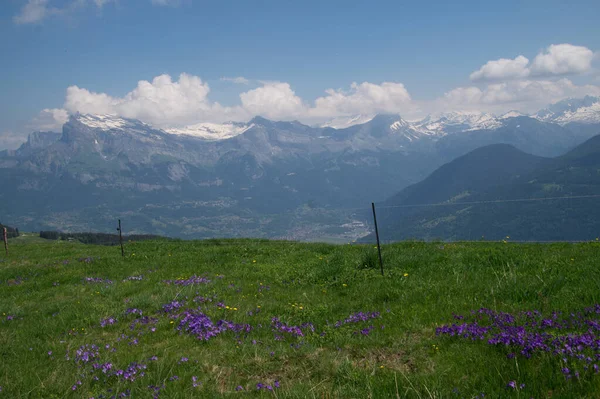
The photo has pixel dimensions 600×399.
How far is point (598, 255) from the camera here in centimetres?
1390

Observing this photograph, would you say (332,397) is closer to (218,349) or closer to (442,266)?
(218,349)

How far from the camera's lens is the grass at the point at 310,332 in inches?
244

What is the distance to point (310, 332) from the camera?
928cm

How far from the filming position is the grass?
6.21m

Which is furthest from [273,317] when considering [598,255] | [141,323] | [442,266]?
[598,255]

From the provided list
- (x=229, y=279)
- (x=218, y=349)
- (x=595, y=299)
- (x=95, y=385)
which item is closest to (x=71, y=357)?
(x=95, y=385)

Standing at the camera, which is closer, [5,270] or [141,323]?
[141,323]

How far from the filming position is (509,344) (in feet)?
21.9

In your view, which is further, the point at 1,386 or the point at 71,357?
the point at 71,357

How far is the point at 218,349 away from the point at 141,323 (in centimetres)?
327

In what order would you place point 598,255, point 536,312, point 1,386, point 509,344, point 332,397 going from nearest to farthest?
point 332,397, point 509,344, point 1,386, point 536,312, point 598,255

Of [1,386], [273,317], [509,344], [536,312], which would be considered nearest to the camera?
[509,344]

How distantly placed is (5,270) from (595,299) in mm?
26077

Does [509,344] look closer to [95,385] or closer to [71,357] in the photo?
[95,385]
